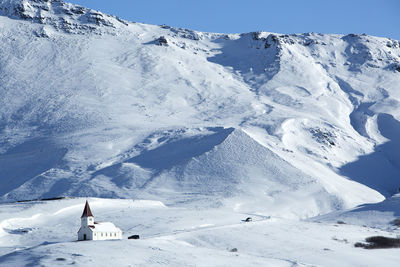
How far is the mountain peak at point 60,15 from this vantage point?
18675 cm

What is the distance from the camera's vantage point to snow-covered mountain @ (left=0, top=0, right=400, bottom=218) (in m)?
112

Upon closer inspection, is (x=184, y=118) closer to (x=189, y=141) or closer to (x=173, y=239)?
(x=189, y=141)

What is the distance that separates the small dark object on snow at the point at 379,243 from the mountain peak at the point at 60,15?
13149cm

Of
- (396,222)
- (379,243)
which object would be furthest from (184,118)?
(379,243)

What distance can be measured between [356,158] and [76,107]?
59.3m

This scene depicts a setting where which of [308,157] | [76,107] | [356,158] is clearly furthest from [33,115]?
[356,158]

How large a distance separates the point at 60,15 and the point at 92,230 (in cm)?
13871

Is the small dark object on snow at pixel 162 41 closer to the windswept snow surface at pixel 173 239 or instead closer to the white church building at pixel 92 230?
the windswept snow surface at pixel 173 239

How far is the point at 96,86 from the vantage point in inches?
6024

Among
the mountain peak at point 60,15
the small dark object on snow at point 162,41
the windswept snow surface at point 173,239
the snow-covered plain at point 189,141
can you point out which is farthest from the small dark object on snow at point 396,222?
the mountain peak at point 60,15

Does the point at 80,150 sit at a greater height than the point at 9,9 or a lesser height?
lesser

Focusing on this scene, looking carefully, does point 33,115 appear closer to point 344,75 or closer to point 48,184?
point 48,184

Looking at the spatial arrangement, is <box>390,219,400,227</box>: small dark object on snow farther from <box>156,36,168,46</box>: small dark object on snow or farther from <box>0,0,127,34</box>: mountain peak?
<box>0,0,127,34</box>: mountain peak

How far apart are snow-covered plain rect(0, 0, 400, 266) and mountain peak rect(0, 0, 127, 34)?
1.86ft
